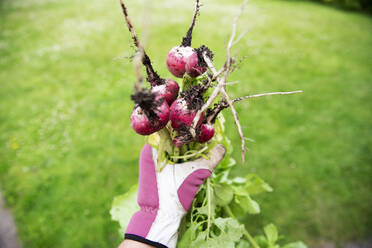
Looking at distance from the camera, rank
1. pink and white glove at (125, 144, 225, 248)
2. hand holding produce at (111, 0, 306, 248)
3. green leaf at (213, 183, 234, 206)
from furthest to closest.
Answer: green leaf at (213, 183, 234, 206) < pink and white glove at (125, 144, 225, 248) < hand holding produce at (111, 0, 306, 248)

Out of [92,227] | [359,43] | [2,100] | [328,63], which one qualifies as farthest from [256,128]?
[359,43]

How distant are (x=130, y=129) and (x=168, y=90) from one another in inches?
143

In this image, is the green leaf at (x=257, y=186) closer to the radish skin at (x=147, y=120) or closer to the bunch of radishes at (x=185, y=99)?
the bunch of radishes at (x=185, y=99)

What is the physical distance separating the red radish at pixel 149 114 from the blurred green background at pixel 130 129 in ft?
0.87

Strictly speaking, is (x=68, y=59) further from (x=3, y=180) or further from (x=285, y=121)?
(x=285, y=121)

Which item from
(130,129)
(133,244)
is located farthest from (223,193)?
(130,129)

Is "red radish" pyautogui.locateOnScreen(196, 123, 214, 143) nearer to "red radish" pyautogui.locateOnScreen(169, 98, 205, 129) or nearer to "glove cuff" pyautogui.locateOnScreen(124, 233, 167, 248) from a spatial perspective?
"red radish" pyautogui.locateOnScreen(169, 98, 205, 129)

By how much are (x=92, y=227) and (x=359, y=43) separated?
32.9 ft

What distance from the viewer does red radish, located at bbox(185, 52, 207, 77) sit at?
1115mm

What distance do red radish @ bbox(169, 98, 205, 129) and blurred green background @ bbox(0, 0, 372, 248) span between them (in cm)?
31

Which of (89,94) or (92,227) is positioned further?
(89,94)

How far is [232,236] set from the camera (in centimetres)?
124

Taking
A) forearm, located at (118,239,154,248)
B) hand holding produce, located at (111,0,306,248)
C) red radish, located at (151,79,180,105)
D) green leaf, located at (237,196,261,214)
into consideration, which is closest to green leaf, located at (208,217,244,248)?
hand holding produce, located at (111,0,306,248)

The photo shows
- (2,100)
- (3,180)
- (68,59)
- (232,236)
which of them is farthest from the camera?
(68,59)
